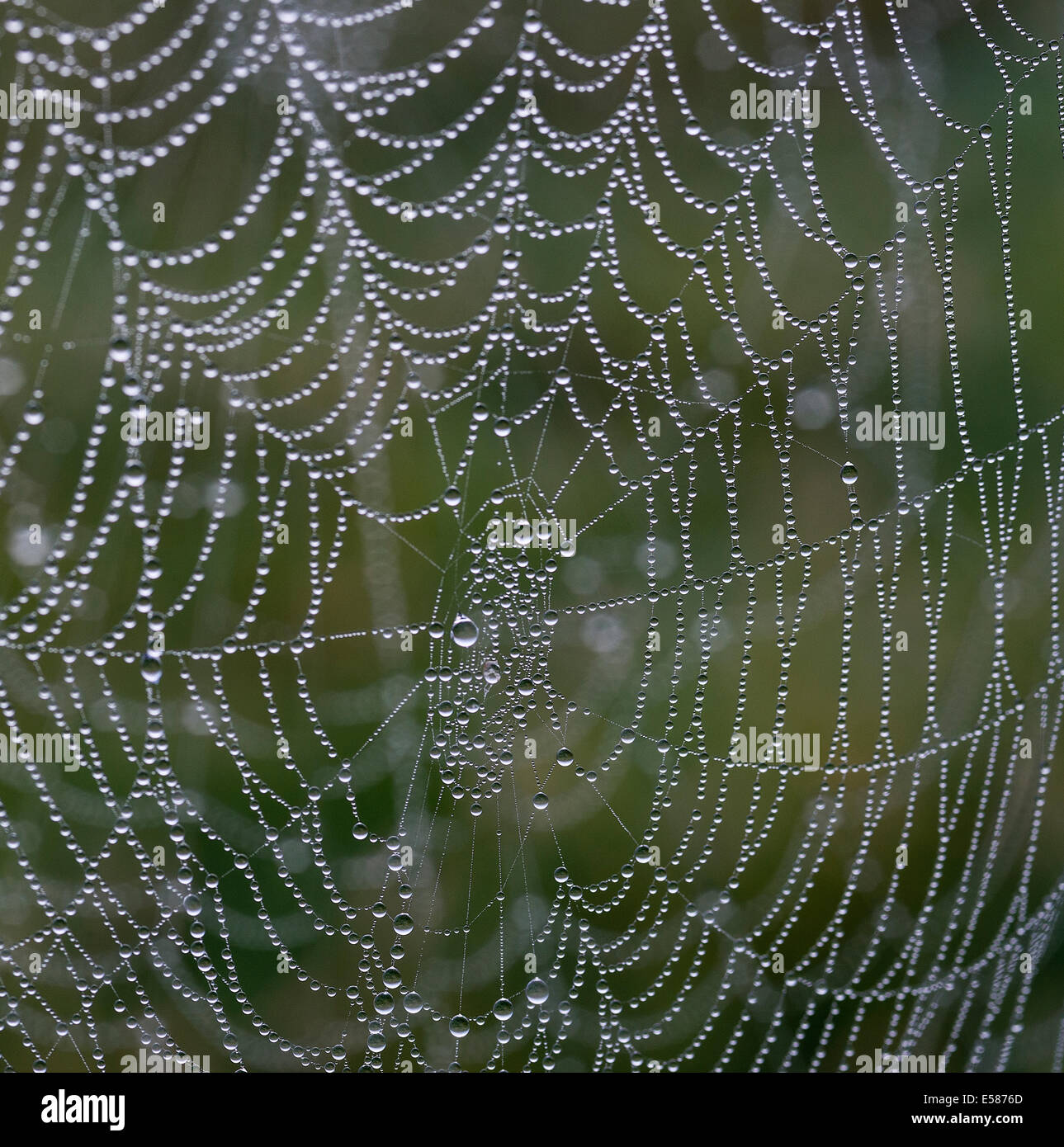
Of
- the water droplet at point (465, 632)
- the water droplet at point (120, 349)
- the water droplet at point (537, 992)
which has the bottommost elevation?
the water droplet at point (537, 992)

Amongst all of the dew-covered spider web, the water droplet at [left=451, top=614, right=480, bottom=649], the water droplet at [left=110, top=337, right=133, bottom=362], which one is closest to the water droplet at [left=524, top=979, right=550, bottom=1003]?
the dew-covered spider web

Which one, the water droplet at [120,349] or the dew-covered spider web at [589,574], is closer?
the water droplet at [120,349]

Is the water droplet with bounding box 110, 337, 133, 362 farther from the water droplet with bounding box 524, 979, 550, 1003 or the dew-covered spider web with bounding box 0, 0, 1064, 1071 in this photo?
the water droplet with bounding box 524, 979, 550, 1003

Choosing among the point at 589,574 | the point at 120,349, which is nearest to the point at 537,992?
the point at 589,574

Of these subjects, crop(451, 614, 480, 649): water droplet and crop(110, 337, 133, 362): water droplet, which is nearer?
crop(110, 337, 133, 362): water droplet

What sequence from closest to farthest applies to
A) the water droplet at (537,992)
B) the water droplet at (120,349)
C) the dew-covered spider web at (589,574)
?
the water droplet at (120,349), the water droplet at (537,992), the dew-covered spider web at (589,574)

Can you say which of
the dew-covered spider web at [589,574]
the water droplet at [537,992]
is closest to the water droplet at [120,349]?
the dew-covered spider web at [589,574]

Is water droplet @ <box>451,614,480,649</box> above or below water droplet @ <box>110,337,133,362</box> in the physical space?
below

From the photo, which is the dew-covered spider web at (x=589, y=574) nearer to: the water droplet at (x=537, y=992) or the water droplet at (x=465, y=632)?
the water droplet at (x=465, y=632)

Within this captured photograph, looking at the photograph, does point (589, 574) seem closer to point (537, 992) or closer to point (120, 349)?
point (537, 992)

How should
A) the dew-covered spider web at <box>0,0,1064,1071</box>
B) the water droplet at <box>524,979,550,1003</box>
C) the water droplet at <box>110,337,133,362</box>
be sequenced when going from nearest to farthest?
the water droplet at <box>110,337,133,362</box> → the water droplet at <box>524,979,550,1003</box> → the dew-covered spider web at <box>0,0,1064,1071</box>

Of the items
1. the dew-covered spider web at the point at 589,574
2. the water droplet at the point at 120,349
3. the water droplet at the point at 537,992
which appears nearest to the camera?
the water droplet at the point at 120,349
